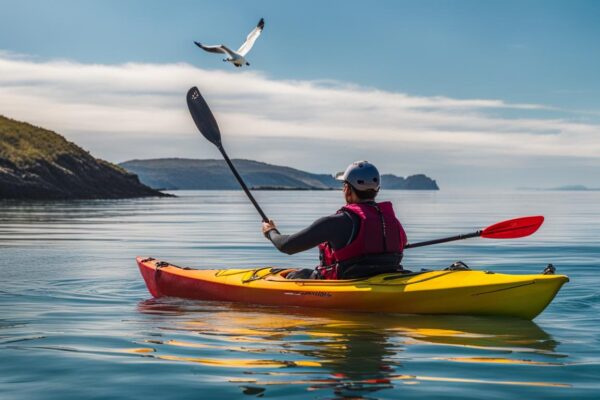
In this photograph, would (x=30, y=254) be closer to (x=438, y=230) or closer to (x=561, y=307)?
(x=561, y=307)

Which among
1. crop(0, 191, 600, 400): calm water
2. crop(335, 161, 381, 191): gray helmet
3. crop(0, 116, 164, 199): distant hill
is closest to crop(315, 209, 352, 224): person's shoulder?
crop(335, 161, 381, 191): gray helmet

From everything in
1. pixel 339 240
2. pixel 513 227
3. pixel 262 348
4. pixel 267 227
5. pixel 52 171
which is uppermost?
pixel 52 171

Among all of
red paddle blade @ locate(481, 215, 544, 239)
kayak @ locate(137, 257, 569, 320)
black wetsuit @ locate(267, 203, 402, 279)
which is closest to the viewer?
kayak @ locate(137, 257, 569, 320)

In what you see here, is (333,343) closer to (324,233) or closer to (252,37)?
(324,233)

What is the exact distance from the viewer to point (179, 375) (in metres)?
5.72

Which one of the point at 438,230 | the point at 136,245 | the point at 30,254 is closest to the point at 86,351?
the point at 30,254

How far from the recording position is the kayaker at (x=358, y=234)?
8469 millimetres

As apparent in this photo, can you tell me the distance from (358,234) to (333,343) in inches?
70.1

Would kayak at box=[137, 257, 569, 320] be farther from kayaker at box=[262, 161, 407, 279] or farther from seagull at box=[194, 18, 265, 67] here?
seagull at box=[194, 18, 265, 67]

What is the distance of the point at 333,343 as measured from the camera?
7.06 metres

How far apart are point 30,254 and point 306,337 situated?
10420mm

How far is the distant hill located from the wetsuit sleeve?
55.1m

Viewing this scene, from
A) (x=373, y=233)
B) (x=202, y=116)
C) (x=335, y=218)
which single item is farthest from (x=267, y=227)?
(x=202, y=116)

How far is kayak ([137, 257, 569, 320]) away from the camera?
8328mm
